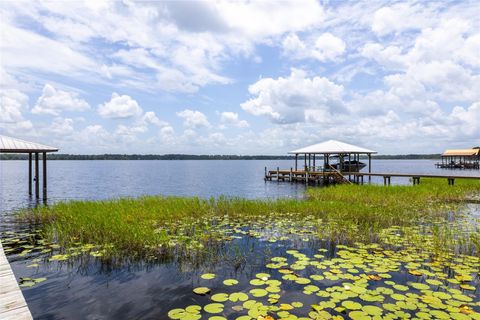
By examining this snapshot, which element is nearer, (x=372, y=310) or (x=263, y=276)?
(x=372, y=310)

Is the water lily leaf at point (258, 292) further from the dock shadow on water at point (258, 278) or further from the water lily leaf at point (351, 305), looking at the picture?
the water lily leaf at point (351, 305)

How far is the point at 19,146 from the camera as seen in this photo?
17.3 m

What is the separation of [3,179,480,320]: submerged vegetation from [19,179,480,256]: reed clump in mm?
40

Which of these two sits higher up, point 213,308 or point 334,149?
point 334,149

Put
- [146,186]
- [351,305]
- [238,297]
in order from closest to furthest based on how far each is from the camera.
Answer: [351,305] → [238,297] → [146,186]

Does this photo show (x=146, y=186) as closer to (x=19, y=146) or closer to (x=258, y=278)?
(x=19, y=146)

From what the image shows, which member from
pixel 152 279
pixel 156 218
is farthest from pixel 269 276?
pixel 156 218

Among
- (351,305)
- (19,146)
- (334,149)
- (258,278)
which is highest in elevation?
(334,149)

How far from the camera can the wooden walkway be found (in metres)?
3.32

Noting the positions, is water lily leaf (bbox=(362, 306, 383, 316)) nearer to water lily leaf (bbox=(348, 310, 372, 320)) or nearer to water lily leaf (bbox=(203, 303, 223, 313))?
water lily leaf (bbox=(348, 310, 372, 320))

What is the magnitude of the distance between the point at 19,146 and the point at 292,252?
1770 cm

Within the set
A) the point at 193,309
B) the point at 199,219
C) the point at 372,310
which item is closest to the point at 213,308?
the point at 193,309

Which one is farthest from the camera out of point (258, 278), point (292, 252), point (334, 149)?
point (334, 149)

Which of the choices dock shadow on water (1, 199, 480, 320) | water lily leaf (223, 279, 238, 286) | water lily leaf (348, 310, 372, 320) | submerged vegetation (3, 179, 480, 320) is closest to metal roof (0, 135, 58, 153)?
submerged vegetation (3, 179, 480, 320)
